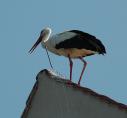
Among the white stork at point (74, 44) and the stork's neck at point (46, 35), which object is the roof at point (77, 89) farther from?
the stork's neck at point (46, 35)

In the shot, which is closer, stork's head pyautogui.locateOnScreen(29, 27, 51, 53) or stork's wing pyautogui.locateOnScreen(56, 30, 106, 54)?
stork's wing pyautogui.locateOnScreen(56, 30, 106, 54)

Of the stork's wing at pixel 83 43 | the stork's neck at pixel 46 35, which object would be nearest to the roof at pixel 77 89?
the stork's wing at pixel 83 43

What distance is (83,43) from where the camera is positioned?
16531 mm

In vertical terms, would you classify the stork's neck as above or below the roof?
below

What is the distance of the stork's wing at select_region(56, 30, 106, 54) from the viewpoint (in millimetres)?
16000

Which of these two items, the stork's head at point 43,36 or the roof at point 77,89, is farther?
the stork's head at point 43,36

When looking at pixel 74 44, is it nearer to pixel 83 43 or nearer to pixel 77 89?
pixel 83 43

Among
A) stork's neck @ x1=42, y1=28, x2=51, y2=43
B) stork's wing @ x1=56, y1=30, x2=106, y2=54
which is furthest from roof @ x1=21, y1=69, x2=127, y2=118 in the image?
stork's neck @ x1=42, y1=28, x2=51, y2=43

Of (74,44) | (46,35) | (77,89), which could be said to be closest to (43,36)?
(46,35)

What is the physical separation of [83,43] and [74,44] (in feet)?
1.48

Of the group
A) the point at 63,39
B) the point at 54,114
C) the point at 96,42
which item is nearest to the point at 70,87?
the point at 54,114

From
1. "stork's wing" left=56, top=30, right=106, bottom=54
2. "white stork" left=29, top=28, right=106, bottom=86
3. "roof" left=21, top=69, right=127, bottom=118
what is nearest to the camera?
"roof" left=21, top=69, right=127, bottom=118

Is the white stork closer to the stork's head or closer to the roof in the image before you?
the stork's head

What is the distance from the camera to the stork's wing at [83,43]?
52.5 feet
